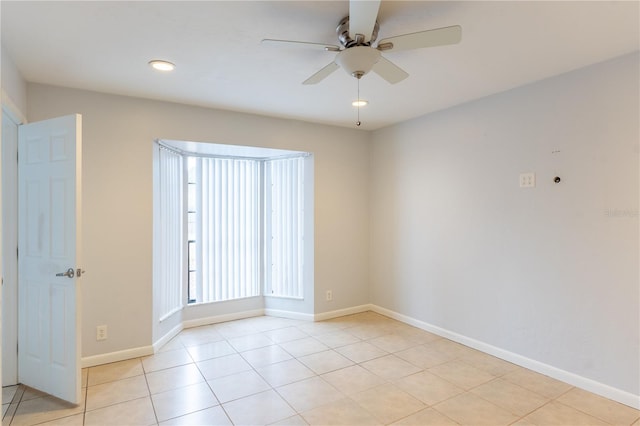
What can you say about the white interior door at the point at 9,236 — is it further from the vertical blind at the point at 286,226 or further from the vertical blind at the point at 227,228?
the vertical blind at the point at 286,226

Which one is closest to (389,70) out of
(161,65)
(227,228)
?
(161,65)

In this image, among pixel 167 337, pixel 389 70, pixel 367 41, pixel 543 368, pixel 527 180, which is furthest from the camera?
pixel 167 337

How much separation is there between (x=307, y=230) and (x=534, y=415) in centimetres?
285

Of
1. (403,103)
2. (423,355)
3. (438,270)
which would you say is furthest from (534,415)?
(403,103)

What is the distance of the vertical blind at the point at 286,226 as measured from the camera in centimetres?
453

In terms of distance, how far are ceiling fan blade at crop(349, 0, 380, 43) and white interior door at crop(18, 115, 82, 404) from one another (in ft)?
6.73

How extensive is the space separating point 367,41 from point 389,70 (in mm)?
329

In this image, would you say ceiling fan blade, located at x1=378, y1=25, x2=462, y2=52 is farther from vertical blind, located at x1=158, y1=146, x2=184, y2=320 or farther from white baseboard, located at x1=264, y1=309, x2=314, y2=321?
white baseboard, located at x1=264, y1=309, x2=314, y2=321

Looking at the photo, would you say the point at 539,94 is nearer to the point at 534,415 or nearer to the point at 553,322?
the point at 553,322

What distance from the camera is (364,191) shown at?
4816mm

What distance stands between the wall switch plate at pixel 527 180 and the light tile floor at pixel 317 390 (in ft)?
5.24

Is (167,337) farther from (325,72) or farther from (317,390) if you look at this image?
(325,72)

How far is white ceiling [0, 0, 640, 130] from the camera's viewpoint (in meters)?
1.90

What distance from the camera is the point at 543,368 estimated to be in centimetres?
297
